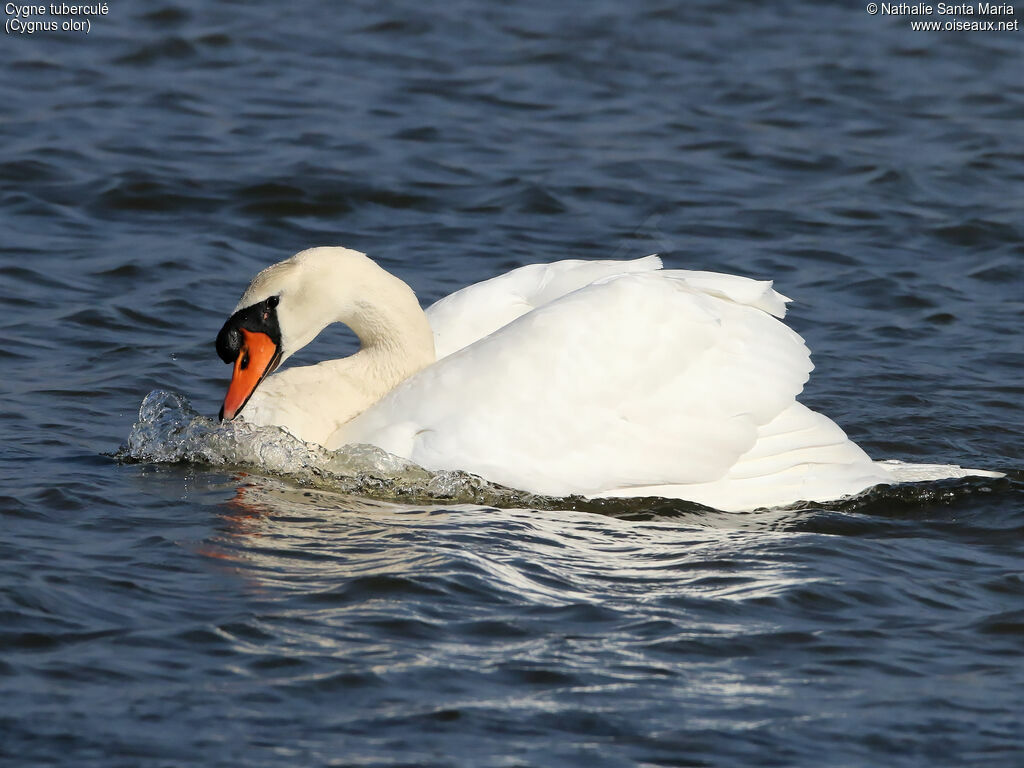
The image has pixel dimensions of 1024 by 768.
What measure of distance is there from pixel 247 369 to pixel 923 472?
9.83 feet

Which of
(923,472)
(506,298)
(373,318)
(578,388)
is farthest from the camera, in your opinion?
(506,298)

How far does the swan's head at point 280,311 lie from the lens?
22.5 ft

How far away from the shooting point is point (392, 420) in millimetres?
6598

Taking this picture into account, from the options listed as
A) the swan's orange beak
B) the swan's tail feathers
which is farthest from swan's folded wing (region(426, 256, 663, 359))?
the swan's tail feathers

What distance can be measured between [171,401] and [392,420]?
4.35 ft

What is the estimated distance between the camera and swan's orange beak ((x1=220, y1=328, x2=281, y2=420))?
22.4 feet

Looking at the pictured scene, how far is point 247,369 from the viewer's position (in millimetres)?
6891

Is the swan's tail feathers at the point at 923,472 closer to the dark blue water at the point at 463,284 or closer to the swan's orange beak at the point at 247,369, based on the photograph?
the dark blue water at the point at 463,284

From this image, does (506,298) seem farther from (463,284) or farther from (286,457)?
(463,284)

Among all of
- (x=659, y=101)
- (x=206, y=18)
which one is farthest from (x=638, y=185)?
(x=206, y=18)

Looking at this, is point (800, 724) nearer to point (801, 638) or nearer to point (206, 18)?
point (801, 638)

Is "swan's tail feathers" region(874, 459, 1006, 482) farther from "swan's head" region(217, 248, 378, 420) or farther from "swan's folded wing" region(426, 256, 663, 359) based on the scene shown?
Answer: "swan's head" region(217, 248, 378, 420)

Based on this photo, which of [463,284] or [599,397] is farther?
[463,284]

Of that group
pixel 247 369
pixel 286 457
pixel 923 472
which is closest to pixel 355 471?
pixel 286 457
